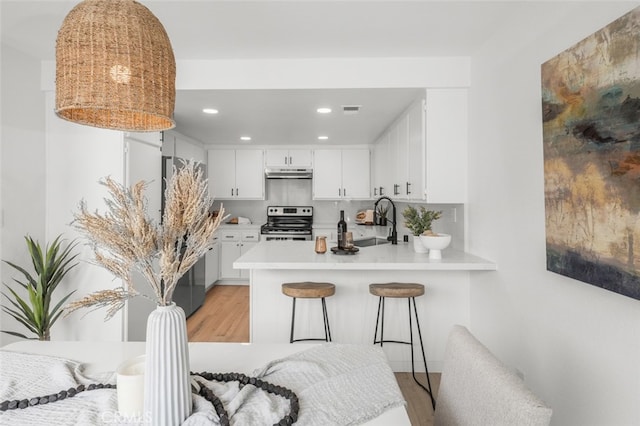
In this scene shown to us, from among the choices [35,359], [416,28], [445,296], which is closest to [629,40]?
[416,28]

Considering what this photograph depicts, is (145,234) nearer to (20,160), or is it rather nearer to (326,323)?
(326,323)

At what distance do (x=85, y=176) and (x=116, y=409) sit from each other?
2590mm

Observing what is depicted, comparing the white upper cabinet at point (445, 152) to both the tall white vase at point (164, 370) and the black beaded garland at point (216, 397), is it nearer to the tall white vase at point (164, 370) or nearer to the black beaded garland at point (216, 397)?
the black beaded garland at point (216, 397)

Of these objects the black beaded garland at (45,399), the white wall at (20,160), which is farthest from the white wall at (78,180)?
the black beaded garland at (45,399)

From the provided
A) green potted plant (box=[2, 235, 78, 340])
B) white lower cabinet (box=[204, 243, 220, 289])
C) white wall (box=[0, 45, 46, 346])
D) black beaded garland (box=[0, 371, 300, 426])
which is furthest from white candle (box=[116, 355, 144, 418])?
white lower cabinet (box=[204, 243, 220, 289])

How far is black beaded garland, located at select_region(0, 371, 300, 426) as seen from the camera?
88 cm

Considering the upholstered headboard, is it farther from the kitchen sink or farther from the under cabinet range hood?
Answer: the under cabinet range hood

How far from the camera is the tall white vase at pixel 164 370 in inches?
31.6

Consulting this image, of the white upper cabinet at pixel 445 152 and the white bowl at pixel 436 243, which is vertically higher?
the white upper cabinet at pixel 445 152

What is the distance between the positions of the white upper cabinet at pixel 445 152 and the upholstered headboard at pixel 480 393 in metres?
1.77

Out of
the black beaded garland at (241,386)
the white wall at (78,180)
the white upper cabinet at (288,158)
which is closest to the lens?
the black beaded garland at (241,386)

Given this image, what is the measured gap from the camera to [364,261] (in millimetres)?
2494

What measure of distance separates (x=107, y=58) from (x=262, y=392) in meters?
0.97

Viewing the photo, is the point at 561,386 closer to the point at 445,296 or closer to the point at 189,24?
the point at 445,296
